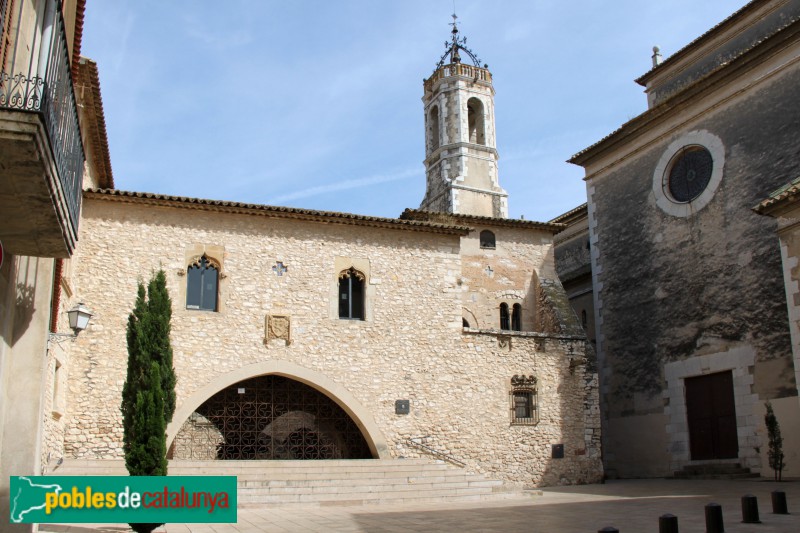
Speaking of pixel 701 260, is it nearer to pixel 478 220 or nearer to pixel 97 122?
pixel 478 220

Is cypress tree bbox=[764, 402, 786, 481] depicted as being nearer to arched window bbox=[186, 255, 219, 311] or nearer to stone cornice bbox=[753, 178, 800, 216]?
stone cornice bbox=[753, 178, 800, 216]

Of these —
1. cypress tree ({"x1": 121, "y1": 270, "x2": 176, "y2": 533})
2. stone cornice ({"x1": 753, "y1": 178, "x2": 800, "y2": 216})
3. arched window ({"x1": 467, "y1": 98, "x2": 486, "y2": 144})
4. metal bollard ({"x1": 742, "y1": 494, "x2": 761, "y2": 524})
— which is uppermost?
arched window ({"x1": 467, "y1": 98, "x2": 486, "y2": 144})

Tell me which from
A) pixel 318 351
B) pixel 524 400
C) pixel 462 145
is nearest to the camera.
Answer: pixel 318 351

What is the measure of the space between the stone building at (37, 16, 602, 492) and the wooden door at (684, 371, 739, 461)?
268cm

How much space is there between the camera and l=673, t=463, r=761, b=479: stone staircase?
64.1 feet

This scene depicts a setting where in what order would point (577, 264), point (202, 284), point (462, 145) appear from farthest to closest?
point (462, 145) → point (577, 264) → point (202, 284)

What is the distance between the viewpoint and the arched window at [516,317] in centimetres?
2420

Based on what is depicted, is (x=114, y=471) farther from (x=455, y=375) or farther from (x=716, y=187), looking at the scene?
(x=716, y=187)

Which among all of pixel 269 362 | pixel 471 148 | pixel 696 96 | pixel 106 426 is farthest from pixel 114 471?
pixel 471 148

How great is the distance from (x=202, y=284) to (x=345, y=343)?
3.93m

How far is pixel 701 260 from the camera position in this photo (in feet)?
71.3

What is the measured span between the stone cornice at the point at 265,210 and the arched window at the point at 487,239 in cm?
283

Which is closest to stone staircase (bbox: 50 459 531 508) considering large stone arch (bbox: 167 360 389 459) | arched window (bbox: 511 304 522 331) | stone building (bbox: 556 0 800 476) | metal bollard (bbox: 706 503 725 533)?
large stone arch (bbox: 167 360 389 459)

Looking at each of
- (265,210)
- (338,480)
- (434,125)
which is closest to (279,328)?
(265,210)
